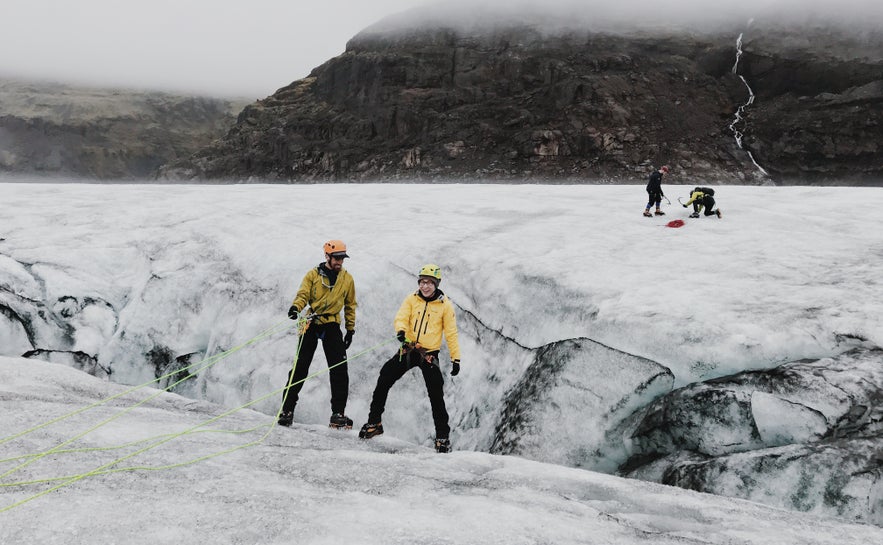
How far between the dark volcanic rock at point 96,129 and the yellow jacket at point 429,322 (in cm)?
12176

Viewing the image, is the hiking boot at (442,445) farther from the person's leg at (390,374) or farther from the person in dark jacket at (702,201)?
the person in dark jacket at (702,201)

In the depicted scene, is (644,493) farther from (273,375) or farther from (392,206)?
(392,206)

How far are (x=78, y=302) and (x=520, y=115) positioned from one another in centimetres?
6029

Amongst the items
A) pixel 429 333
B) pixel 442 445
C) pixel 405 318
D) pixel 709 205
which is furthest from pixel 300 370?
pixel 709 205

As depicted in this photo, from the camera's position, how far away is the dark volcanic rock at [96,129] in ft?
412

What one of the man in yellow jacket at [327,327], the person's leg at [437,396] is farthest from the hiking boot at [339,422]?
the person's leg at [437,396]

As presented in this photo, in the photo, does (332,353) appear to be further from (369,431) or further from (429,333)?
(429,333)

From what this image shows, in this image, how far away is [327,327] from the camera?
5.84 meters

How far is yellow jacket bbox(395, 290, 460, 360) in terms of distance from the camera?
17.5 ft

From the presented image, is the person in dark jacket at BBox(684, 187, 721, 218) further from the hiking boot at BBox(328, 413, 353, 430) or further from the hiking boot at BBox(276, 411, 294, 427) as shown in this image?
the hiking boot at BBox(276, 411, 294, 427)

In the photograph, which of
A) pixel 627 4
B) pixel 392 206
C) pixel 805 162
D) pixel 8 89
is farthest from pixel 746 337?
pixel 8 89

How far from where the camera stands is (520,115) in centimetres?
6412

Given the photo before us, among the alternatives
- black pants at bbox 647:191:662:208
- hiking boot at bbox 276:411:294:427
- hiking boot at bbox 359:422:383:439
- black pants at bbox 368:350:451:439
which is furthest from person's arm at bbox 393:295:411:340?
black pants at bbox 647:191:662:208

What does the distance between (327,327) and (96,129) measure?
153740 millimetres
